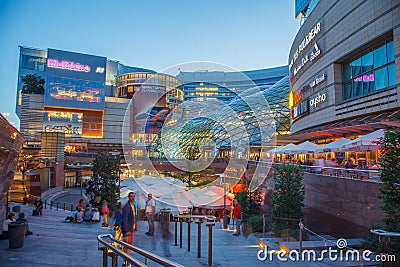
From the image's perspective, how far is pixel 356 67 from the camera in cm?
2078

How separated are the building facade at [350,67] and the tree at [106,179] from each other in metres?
15.4

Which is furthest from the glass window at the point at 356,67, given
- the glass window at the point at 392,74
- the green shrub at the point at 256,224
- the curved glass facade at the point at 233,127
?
the curved glass facade at the point at 233,127

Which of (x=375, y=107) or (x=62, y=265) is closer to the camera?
(x=62, y=265)

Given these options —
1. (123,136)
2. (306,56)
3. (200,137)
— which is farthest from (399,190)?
(123,136)

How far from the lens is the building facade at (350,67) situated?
654 inches

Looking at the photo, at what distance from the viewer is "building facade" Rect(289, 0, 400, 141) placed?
1662 cm

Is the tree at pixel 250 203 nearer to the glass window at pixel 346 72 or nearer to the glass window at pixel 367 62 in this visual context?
the glass window at pixel 367 62

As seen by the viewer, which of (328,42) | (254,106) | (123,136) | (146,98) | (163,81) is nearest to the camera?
(328,42)

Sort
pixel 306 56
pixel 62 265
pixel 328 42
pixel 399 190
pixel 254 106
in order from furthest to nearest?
1. pixel 254 106
2. pixel 306 56
3. pixel 328 42
4. pixel 399 190
5. pixel 62 265

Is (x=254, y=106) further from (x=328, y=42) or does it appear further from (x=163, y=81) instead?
(x=163, y=81)

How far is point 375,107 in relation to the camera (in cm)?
1777

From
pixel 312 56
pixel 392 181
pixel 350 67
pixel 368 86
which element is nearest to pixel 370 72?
pixel 368 86

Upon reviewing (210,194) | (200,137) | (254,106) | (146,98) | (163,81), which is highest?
(163,81)

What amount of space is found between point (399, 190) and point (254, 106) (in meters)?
44.9
